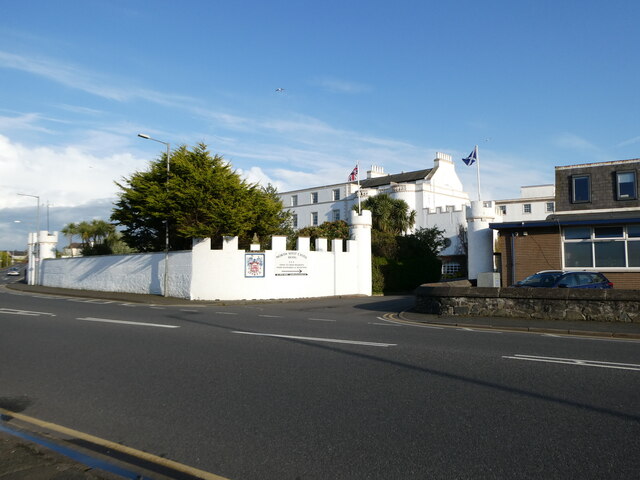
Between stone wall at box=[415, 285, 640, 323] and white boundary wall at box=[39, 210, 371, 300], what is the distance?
1073 centimetres

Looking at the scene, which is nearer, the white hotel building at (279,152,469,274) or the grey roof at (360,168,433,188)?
the white hotel building at (279,152,469,274)

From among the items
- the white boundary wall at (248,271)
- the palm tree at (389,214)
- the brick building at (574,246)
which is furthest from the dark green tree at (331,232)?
the brick building at (574,246)

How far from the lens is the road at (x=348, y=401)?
4.43m

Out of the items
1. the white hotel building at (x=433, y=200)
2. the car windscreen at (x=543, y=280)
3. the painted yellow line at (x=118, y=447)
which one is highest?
the white hotel building at (x=433, y=200)

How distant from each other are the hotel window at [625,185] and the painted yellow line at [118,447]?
29.3m

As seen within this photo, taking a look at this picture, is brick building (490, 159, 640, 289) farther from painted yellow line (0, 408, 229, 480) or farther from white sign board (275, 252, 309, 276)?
painted yellow line (0, 408, 229, 480)

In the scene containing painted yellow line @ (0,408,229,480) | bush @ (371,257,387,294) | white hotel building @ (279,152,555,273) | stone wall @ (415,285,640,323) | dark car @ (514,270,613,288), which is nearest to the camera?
painted yellow line @ (0,408,229,480)

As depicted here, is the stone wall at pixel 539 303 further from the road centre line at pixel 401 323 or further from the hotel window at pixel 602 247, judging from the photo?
the hotel window at pixel 602 247

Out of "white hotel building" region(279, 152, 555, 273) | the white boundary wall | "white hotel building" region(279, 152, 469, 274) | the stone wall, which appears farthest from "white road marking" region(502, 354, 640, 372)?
"white hotel building" region(279, 152, 469, 274)

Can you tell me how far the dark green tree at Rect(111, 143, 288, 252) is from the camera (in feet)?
83.8

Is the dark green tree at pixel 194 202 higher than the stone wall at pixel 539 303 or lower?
higher

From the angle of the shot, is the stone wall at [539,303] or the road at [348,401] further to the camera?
the stone wall at [539,303]

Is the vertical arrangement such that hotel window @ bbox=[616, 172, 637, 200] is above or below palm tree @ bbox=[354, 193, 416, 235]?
below

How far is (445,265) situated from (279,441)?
5686 centimetres
